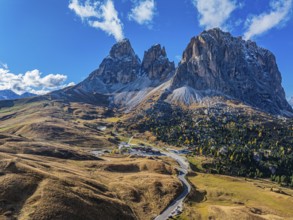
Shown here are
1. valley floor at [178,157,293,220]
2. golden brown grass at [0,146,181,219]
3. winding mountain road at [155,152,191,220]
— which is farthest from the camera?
valley floor at [178,157,293,220]

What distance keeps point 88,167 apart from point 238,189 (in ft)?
255

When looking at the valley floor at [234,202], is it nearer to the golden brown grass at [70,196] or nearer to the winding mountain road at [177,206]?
the winding mountain road at [177,206]

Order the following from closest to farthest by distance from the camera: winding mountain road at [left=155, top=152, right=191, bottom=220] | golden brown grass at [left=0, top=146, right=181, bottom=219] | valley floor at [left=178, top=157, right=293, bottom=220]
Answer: golden brown grass at [left=0, top=146, right=181, bottom=219] → winding mountain road at [left=155, top=152, right=191, bottom=220] → valley floor at [left=178, top=157, right=293, bottom=220]

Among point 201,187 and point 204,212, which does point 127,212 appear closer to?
point 204,212

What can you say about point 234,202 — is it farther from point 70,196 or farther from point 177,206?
point 70,196

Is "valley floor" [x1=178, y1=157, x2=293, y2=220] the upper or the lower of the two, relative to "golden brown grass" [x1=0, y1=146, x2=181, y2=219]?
lower

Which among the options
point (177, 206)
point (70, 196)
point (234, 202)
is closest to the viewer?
point (70, 196)

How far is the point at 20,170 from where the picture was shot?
77375 mm

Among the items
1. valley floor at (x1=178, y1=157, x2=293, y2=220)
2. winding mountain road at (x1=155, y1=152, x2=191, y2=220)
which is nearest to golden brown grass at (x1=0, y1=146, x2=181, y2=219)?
winding mountain road at (x1=155, y1=152, x2=191, y2=220)

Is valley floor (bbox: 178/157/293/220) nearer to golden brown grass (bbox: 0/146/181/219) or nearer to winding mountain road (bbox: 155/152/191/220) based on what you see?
winding mountain road (bbox: 155/152/191/220)

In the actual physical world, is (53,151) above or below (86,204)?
above

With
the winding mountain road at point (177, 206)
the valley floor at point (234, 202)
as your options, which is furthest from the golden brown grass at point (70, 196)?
the valley floor at point (234, 202)

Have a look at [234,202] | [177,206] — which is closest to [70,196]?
[177,206]

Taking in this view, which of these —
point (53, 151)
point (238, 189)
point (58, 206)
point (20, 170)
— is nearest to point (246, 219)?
point (238, 189)
